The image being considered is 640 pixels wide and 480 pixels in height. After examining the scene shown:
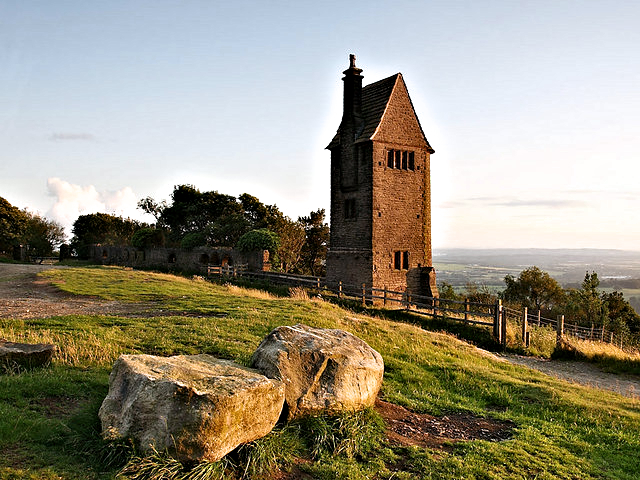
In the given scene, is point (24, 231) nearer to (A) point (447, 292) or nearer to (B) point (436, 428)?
(A) point (447, 292)

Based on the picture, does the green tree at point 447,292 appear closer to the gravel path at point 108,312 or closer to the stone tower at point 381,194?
the stone tower at point 381,194

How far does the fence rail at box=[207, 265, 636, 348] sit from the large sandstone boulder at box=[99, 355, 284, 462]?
15111mm

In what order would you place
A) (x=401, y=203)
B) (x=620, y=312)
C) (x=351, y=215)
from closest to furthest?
1. (x=401, y=203)
2. (x=351, y=215)
3. (x=620, y=312)

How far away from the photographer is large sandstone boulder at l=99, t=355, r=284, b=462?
16.8 feet

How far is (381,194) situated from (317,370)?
23625mm

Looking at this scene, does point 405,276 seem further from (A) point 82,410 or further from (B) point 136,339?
(A) point 82,410

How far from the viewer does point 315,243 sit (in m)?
50.7

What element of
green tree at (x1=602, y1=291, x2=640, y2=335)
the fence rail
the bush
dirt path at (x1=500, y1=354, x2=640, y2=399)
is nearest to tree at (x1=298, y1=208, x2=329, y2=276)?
the bush

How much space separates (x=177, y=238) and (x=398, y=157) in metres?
35.8

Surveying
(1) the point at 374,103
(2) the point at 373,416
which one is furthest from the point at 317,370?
(1) the point at 374,103

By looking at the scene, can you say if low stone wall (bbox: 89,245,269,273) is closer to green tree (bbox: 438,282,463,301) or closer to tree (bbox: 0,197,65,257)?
tree (bbox: 0,197,65,257)

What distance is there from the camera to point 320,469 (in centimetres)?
572

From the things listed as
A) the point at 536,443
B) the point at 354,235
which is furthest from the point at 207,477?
the point at 354,235

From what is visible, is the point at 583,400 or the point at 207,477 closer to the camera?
the point at 207,477
